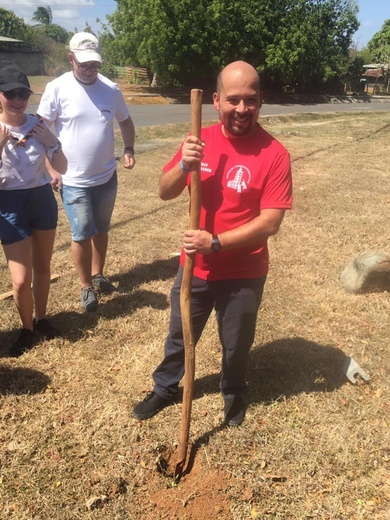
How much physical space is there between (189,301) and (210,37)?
32255mm

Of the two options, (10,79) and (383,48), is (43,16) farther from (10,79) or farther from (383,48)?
(10,79)

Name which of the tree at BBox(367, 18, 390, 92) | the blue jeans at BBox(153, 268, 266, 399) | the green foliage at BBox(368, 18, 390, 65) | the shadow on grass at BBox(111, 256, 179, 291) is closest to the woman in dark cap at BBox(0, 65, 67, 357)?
the blue jeans at BBox(153, 268, 266, 399)

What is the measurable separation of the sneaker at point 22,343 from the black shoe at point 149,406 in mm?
1112

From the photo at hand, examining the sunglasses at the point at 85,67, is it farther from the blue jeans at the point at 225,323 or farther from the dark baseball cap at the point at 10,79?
the blue jeans at the point at 225,323

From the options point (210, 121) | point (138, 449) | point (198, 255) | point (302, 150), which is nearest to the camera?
point (198, 255)

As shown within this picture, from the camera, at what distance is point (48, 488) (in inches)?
102

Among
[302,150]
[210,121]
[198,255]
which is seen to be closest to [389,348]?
[198,255]

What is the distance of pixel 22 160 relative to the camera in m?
3.30

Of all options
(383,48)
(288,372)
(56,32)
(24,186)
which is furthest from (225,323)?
(56,32)

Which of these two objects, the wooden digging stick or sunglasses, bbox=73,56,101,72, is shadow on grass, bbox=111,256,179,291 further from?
the wooden digging stick

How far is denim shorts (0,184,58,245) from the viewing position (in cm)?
335

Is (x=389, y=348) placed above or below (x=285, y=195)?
below

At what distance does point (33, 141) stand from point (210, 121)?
15.1m

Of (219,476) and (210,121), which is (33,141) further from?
(210,121)
